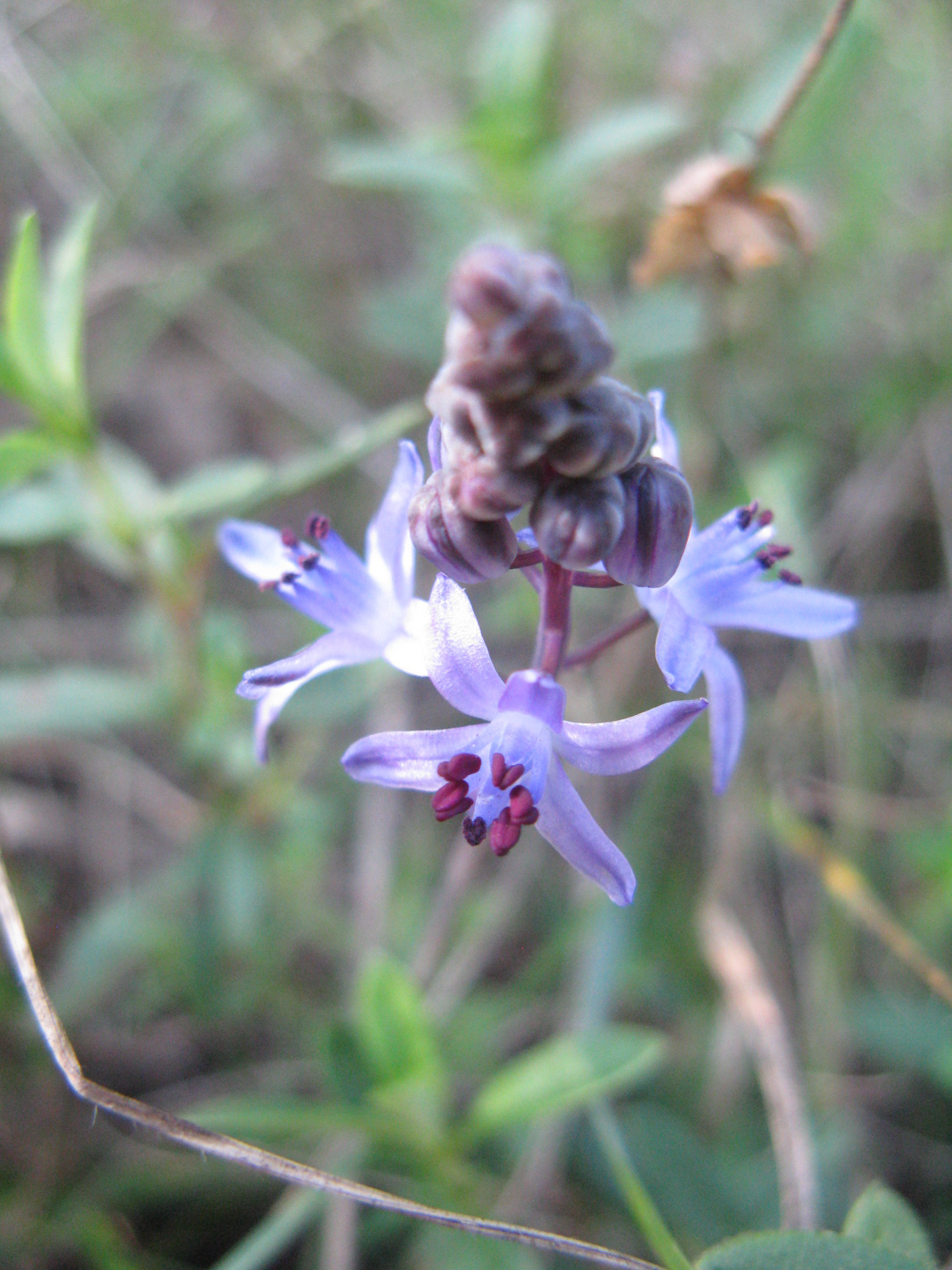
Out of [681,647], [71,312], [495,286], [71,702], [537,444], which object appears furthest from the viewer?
[71,702]

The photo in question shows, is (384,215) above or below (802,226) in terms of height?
above

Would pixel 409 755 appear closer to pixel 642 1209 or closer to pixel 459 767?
pixel 459 767

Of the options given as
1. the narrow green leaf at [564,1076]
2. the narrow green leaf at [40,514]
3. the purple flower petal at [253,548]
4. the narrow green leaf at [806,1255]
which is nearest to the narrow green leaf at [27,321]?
the narrow green leaf at [40,514]

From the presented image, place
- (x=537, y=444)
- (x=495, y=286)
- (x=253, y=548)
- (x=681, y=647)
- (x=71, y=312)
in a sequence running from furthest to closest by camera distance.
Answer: (x=71, y=312)
(x=253, y=548)
(x=681, y=647)
(x=537, y=444)
(x=495, y=286)

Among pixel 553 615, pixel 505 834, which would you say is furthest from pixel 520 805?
pixel 553 615

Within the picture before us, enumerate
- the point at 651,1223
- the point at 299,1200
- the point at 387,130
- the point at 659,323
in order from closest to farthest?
1. the point at 651,1223
2. the point at 299,1200
3. the point at 659,323
4. the point at 387,130

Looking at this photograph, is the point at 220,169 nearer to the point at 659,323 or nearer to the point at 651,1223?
the point at 659,323

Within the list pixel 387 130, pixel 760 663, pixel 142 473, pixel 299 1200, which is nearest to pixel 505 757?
pixel 299 1200
